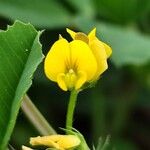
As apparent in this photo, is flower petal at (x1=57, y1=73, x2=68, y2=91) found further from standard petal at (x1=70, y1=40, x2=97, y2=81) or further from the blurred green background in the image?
the blurred green background

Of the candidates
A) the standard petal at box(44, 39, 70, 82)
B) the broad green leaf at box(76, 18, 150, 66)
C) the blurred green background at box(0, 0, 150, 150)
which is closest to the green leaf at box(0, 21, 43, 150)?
the standard petal at box(44, 39, 70, 82)

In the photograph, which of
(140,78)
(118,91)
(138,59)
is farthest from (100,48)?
(118,91)

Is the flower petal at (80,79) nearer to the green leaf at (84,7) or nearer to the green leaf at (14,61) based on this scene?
the green leaf at (14,61)

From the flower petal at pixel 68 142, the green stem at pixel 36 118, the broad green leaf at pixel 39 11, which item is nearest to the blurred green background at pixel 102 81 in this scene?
the broad green leaf at pixel 39 11

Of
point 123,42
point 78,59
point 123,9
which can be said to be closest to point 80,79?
point 78,59

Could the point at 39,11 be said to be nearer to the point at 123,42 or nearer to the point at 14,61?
the point at 123,42

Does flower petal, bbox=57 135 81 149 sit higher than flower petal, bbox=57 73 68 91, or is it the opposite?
flower petal, bbox=57 73 68 91

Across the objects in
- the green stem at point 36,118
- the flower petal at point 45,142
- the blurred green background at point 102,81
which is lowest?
the blurred green background at point 102,81
